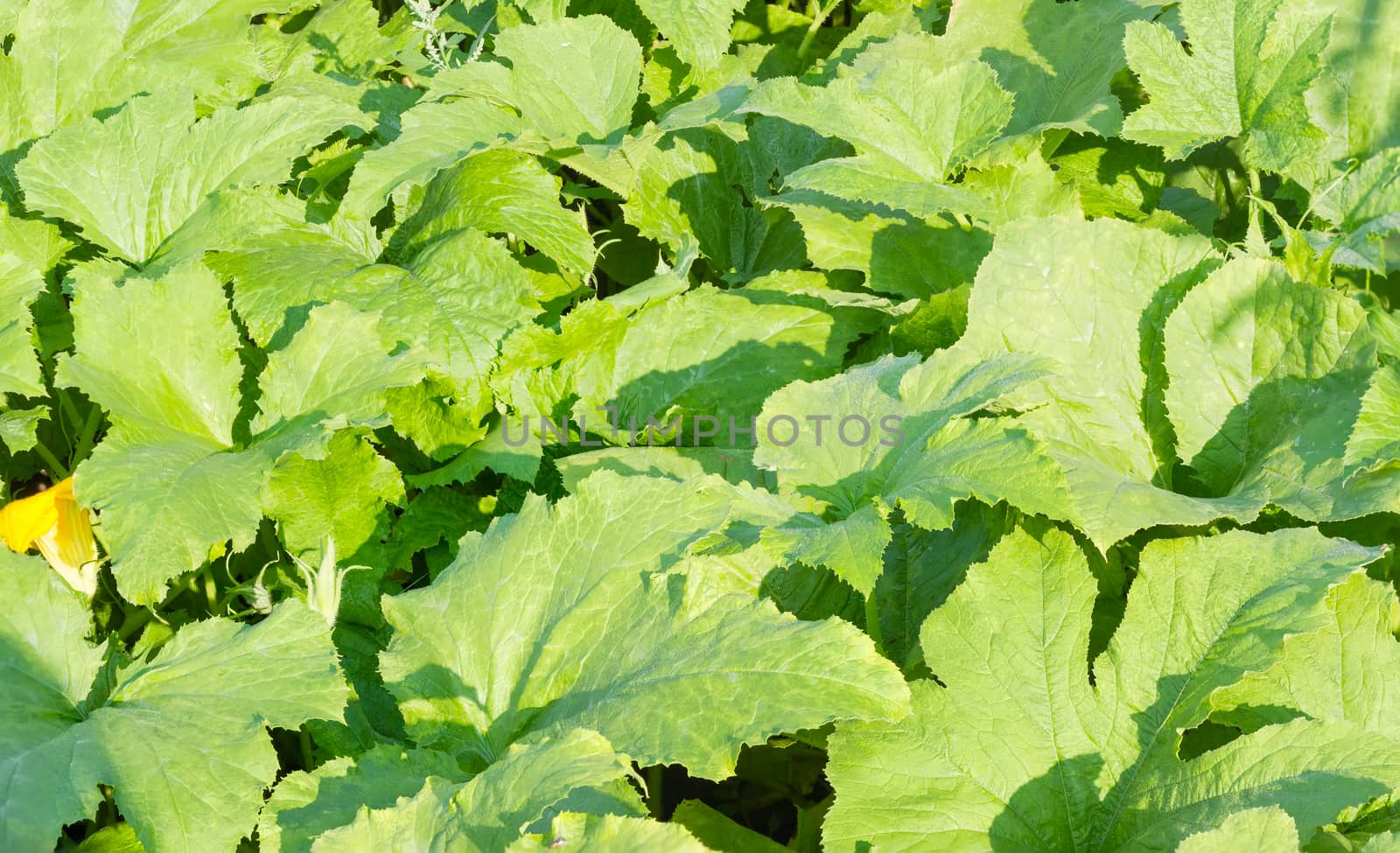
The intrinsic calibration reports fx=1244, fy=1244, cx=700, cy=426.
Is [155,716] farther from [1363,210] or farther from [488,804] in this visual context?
[1363,210]

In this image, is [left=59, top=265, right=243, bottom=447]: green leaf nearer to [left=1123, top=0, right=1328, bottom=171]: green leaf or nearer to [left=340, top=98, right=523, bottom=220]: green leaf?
[left=340, top=98, right=523, bottom=220]: green leaf

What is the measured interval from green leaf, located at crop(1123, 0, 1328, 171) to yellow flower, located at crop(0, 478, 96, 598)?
230 cm

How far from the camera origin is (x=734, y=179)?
3.19 m

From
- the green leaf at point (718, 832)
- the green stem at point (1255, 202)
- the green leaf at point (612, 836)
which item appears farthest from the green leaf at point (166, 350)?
the green stem at point (1255, 202)

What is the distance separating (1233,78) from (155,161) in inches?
96.3

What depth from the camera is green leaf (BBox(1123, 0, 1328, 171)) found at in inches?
105

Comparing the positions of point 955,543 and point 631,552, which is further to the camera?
point 955,543

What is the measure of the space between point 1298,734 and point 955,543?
671 mm

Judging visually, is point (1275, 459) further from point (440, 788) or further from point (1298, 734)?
point (440, 788)

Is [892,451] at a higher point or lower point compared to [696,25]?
lower

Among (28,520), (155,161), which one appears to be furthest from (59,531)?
(155,161)

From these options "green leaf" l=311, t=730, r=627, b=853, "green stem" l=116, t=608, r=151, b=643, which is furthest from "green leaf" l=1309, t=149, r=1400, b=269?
"green stem" l=116, t=608, r=151, b=643

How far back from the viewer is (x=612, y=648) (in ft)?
6.15

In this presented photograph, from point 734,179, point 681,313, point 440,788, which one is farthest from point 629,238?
point 440,788
